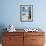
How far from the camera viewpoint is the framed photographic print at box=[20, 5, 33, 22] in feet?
14.1

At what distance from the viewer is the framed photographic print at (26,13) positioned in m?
4.31

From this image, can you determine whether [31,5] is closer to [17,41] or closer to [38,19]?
[38,19]

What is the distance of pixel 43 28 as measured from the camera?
173 inches

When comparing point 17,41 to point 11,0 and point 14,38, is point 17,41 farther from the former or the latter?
point 11,0

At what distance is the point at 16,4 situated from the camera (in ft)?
14.1

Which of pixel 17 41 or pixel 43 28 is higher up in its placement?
pixel 43 28

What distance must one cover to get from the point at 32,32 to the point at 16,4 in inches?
44.4

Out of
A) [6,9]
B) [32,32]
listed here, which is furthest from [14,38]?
[6,9]

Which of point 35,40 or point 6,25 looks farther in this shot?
point 6,25

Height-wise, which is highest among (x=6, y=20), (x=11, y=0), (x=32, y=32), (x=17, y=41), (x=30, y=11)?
(x=11, y=0)

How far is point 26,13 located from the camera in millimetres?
4336

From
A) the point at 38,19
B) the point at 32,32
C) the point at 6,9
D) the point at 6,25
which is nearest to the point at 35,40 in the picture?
the point at 32,32

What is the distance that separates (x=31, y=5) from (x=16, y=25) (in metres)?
0.84

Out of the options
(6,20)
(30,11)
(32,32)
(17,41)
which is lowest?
(17,41)
